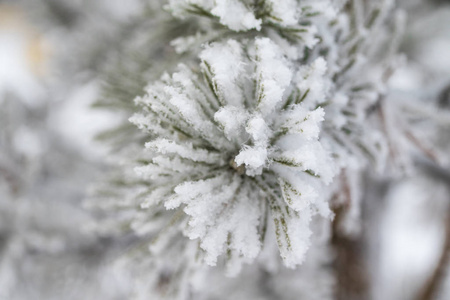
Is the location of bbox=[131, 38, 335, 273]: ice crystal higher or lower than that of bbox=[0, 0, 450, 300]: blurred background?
lower

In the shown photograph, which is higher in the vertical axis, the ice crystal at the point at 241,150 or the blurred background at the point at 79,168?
the blurred background at the point at 79,168

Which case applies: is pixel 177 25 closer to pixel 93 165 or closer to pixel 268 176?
pixel 268 176

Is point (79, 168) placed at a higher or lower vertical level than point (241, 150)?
higher

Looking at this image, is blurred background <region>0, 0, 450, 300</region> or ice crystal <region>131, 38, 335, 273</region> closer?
ice crystal <region>131, 38, 335, 273</region>

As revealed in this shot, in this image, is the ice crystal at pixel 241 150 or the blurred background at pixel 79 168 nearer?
the ice crystal at pixel 241 150

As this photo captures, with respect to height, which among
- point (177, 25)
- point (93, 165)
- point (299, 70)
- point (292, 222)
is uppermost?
point (93, 165)

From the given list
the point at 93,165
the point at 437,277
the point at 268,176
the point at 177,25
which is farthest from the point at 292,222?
the point at 437,277

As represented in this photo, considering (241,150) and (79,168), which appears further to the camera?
(79,168)

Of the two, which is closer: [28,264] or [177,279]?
[177,279]
